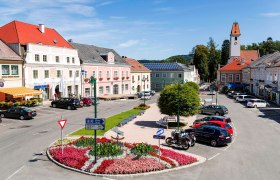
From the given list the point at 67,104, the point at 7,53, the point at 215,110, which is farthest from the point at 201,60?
the point at 7,53

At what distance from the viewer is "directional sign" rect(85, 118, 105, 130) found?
18031mm

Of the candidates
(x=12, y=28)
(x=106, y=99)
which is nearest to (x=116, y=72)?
(x=106, y=99)

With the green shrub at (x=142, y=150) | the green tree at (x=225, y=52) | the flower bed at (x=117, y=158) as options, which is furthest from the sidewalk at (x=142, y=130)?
the green tree at (x=225, y=52)

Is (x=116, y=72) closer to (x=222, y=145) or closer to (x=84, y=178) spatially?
(x=222, y=145)

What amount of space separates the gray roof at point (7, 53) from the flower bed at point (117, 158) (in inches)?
1042

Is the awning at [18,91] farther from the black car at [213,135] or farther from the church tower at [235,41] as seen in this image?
the church tower at [235,41]

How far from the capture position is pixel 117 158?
19.4 metres

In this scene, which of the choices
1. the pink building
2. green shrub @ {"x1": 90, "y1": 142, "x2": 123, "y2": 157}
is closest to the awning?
the pink building

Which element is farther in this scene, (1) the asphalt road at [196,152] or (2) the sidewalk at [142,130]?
(2) the sidewalk at [142,130]

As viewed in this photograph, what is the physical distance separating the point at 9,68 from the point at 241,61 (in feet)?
229

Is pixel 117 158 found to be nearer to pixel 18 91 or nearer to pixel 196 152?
pixel 196 152

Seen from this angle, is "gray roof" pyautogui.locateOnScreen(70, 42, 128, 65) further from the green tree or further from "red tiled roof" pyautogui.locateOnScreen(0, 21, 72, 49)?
the green tree

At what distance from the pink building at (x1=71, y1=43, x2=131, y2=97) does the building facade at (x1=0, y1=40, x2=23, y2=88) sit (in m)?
13.8

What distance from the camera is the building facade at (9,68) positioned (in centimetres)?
4325
